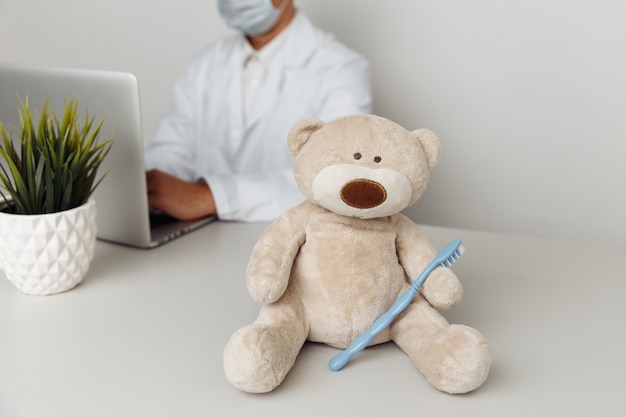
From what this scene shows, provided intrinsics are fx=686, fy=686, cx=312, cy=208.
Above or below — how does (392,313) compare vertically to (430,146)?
below

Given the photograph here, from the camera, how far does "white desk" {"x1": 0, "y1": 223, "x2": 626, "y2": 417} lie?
0.68 metres

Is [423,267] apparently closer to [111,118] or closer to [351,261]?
[351,261]

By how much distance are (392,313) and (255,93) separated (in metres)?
1.05

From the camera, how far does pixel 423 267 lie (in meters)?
0.77

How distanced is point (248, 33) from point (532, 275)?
0.98 meters

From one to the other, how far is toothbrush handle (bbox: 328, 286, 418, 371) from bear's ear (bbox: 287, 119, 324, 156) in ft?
0.65

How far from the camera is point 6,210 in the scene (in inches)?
38.0

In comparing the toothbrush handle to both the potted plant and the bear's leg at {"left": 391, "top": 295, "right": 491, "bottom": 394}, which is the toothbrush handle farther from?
the potted plant

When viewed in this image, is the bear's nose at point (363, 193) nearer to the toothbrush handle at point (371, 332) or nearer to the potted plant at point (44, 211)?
the toothbrush handle at point (371, 332)

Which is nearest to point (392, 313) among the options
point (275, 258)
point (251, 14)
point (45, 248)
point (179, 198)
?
point (275, 258)

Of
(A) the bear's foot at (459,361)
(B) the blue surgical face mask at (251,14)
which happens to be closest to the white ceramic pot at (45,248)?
(A) the bear's foot at (459,361)

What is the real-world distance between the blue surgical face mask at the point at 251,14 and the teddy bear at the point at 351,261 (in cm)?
91

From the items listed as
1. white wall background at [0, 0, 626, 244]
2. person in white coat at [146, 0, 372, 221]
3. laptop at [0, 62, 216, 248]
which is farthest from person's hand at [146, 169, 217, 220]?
white wall background at [0, 0, 626, 244]

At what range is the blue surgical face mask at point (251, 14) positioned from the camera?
1575 mm
